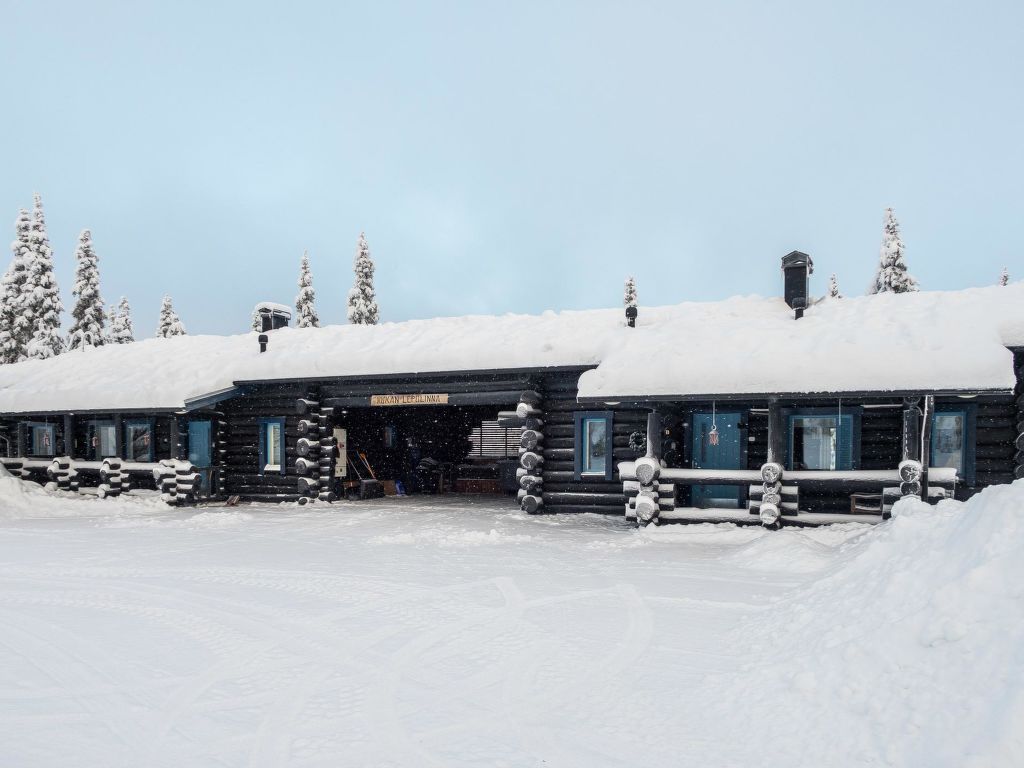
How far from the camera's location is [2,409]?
63.8 ft

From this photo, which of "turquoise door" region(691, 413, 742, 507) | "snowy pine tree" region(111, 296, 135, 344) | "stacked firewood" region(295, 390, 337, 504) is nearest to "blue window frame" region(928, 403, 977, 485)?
"turquoise door" region(691, 413, 742, 507)

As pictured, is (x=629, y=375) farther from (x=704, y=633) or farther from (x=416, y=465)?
(x=416, y=465)

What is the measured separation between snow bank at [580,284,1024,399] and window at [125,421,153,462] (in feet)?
44.1

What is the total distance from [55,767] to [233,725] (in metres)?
0.97

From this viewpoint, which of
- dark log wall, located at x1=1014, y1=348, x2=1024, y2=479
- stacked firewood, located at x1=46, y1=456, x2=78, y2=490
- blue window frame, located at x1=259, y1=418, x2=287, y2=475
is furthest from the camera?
stacked firewood, located at x1=46, y1=456, x2=78, y2=490

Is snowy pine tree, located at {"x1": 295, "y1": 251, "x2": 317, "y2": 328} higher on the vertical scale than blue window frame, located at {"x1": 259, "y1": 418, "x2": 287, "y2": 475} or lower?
higher

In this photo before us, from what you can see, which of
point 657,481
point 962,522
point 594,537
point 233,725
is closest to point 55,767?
point 233,725

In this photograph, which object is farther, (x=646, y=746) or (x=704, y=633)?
(x=704, y=633)

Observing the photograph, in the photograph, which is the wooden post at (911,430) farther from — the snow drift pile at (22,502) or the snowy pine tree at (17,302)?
the snowy pine tree at (17,302)

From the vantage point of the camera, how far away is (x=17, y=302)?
32719 millimetres

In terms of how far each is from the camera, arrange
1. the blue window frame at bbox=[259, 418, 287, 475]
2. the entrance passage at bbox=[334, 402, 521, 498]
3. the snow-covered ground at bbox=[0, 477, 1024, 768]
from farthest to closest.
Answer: the entrance passage at bbox=[334, 402, 521, 498]
the blue window frame at bbox=[259, 418, 287, 475]
the snow-covered ground at bbox=[0, 477, 1024, 768]

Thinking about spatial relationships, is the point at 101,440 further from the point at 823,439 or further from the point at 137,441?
the point at 823,439

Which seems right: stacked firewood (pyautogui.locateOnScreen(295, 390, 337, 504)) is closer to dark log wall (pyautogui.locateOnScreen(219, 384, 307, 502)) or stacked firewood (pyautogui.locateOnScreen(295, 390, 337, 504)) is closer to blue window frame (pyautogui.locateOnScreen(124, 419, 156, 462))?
dark log wall (pyautogui.locateOnScreen(219, 384, 307, 502))

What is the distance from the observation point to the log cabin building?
37.4ft
